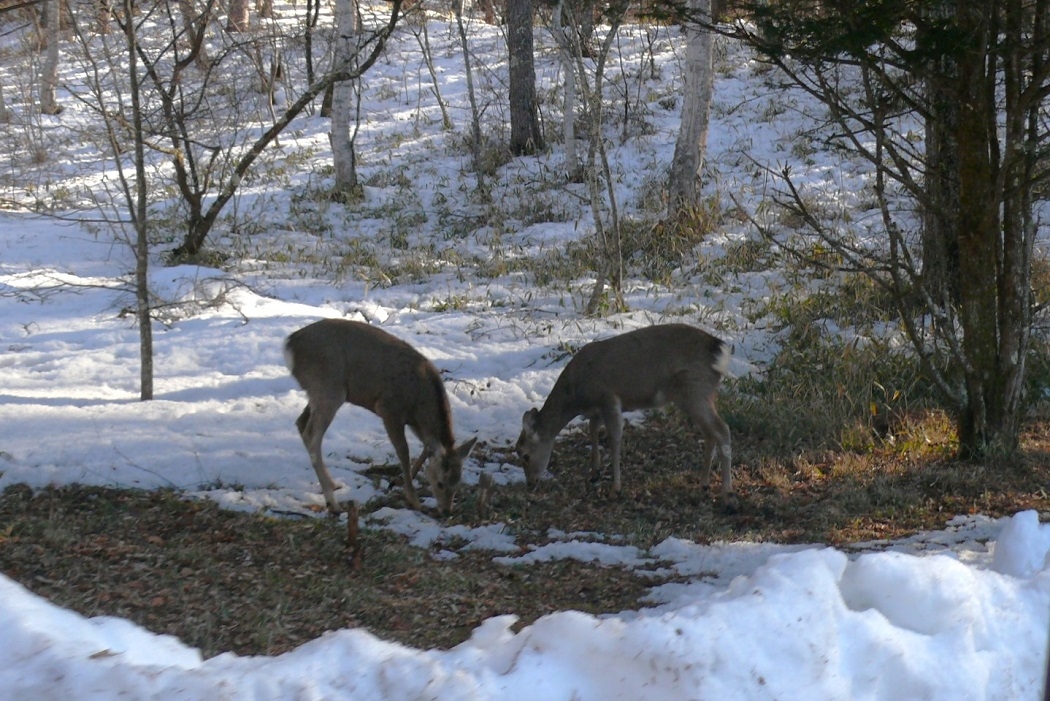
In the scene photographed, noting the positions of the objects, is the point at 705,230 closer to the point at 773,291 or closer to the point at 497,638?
the point at 773,291

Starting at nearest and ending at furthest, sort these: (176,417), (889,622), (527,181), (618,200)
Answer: (889,622)
(176,417)
(618,200)
(527,181)

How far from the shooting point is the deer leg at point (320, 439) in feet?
24.1

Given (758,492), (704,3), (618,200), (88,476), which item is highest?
(704,3)

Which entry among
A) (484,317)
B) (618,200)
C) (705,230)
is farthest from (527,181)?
(484,317)

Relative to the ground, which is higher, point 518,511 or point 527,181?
point 527,181

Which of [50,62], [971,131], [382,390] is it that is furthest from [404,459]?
[50,62]

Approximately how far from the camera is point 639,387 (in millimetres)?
8359

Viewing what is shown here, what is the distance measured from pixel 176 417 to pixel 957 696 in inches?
242

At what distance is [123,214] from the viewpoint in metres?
16.8

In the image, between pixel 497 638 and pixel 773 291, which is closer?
pixel 497 638

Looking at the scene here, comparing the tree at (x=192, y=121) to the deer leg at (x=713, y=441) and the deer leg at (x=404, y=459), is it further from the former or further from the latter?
the deer leg at (x=713, y=441)

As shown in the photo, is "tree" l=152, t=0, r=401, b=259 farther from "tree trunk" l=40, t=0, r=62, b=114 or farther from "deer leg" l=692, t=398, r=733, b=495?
"tree trunk" l=40, t=0, r=62, b=114

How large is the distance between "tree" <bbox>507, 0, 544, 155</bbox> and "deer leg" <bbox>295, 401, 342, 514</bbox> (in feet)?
40.9

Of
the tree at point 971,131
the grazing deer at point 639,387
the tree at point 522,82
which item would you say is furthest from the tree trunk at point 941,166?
the tree at point 522,82
